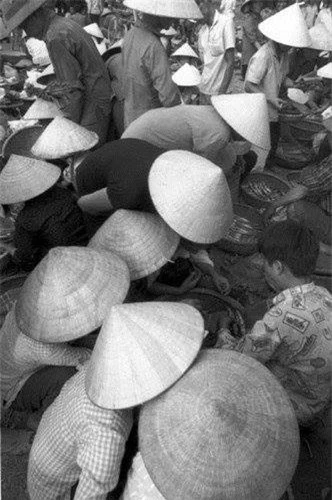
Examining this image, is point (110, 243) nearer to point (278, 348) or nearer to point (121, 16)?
point (278, 348)

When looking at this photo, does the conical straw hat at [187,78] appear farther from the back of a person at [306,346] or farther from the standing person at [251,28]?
the back of a person at [306,346]

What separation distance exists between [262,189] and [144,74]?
67.9 inches

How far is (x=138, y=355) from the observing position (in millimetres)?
1681

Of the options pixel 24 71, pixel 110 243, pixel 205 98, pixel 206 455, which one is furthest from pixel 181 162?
pixel 24 71

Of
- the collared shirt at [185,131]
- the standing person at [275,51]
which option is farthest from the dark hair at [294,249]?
the standing person at [275,51]

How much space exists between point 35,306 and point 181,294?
49.0 inches

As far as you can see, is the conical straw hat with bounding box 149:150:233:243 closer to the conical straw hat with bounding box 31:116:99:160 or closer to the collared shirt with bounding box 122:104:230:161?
the collared shirt with bounding box 122:104:230:161

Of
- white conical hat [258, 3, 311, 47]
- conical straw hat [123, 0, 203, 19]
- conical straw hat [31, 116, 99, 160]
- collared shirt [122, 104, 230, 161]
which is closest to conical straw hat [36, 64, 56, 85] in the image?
conical straw hat [123, 0, 203, 19]

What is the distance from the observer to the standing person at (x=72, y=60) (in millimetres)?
3502

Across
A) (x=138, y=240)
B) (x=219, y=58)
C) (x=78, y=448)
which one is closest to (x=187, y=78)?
(x=219, y=58)

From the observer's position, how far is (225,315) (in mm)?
3070

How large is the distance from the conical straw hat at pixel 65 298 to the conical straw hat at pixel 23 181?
690mm

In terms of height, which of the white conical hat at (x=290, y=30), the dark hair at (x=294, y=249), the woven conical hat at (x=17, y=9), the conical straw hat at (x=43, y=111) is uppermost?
the woven conical hat at (x=17, y=9)

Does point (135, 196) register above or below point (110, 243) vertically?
above
